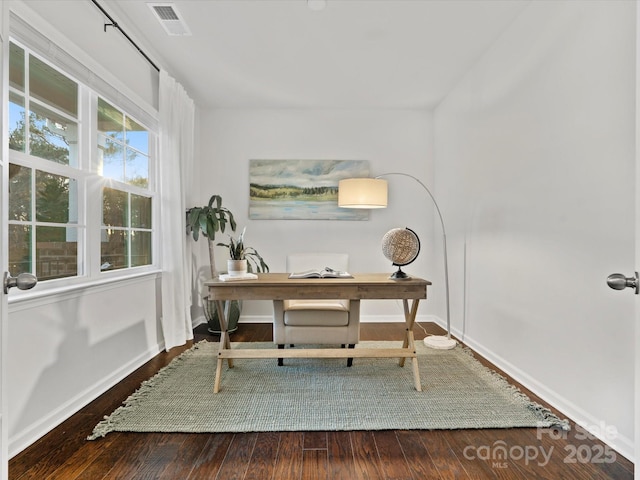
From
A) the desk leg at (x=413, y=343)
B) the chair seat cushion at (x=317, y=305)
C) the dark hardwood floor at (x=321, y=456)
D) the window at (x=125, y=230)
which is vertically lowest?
the dark hardwood floor at (x=321, y=456)

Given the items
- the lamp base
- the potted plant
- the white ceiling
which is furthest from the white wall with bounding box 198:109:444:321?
the lamp base

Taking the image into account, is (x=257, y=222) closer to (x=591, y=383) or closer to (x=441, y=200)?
(x=441, y=200)

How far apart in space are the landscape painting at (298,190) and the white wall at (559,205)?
1.55 meters

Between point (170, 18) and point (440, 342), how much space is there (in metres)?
3.41

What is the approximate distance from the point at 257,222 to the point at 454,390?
2824mm

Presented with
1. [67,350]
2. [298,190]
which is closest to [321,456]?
[67,350]

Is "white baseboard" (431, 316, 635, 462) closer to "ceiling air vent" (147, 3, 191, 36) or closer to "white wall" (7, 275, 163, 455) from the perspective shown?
"white wall" (7, 275, 163, 455)

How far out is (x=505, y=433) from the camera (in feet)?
6.04

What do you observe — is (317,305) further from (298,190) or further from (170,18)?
(170,18)

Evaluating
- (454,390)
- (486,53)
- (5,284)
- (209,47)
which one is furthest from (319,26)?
(454,390)

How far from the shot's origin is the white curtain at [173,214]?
312 cm

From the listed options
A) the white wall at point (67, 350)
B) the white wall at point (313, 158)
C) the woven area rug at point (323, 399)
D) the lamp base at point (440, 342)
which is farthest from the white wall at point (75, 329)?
the lamp base at point (440, 342)

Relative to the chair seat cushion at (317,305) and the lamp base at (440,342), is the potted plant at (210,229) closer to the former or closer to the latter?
the chair seat cushion at (317,305)

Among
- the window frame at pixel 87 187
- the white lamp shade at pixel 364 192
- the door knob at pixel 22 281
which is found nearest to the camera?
the door knob at pixel 22 281
